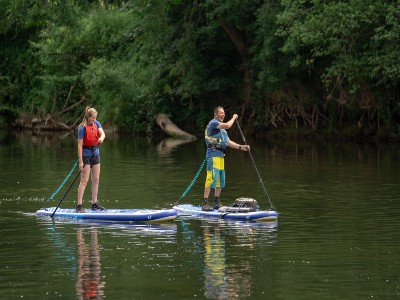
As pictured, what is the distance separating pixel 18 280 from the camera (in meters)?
14.5

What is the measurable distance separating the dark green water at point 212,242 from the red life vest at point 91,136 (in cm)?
153

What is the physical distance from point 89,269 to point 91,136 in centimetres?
591

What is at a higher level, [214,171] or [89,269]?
[214,171]

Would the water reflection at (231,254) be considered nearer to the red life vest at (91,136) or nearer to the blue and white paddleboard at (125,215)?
the blue and white paddleboard at (125,215)

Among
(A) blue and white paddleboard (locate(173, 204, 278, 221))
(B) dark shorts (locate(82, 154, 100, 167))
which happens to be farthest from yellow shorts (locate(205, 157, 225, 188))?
(B) dark shorts (locate(82, 154, 100, 167))

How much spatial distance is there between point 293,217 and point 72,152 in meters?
21.6

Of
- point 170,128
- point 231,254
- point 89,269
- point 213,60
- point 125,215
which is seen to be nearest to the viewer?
point 89,269

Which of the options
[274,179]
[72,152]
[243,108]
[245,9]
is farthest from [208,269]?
[243,108]

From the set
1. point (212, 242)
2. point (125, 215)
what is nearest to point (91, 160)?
point (125, 215)

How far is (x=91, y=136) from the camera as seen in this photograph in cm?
2100

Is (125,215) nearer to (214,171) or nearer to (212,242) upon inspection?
(214,171)

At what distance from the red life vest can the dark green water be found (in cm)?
153

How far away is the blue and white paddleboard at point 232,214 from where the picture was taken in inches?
806

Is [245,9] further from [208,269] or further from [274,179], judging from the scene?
[208,269]
